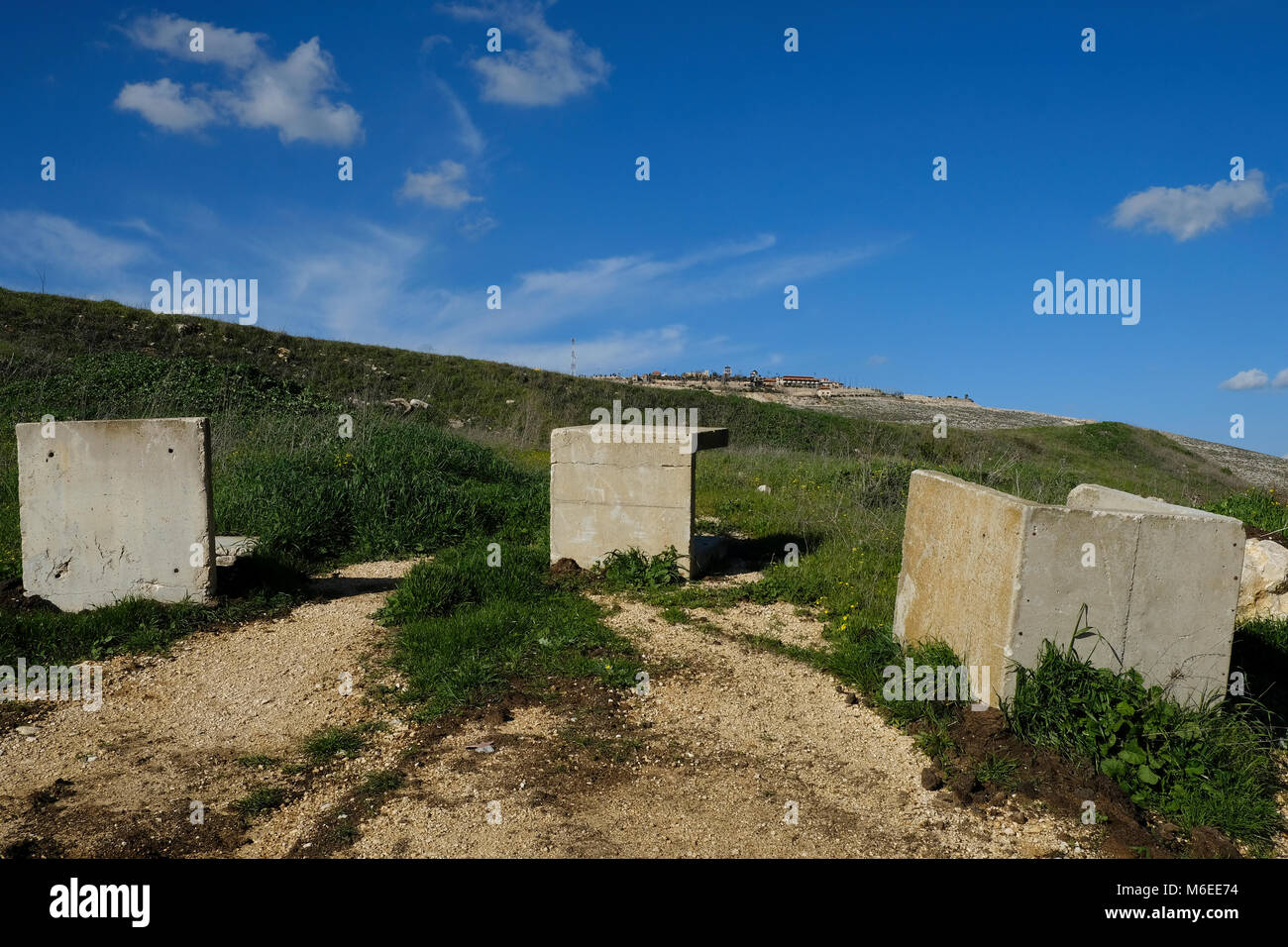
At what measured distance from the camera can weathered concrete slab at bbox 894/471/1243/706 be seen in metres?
4.03

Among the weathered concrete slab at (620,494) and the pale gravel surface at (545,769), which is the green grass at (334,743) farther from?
the weathered concrete slab at (620,494)

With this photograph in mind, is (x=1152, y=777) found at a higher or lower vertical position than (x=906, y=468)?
lower

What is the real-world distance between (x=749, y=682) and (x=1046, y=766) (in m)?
1.83

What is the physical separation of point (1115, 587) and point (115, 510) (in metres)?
6.74

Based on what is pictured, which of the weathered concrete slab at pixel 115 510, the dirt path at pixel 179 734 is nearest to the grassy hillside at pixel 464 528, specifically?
the weathered concrete slab at pixel 115 510

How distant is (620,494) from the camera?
24.4ft

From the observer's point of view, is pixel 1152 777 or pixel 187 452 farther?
pixel 187 452

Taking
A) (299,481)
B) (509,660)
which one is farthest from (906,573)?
(299,481)

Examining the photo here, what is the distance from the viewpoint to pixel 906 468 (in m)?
12.1

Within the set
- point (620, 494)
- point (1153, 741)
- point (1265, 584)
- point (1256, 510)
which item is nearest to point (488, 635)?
point (620, 494)

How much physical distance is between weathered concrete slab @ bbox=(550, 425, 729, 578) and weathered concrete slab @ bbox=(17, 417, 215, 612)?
9.80 ft

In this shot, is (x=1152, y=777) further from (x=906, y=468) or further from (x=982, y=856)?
(x=906, y=468)

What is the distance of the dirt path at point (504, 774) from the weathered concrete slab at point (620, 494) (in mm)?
1834
